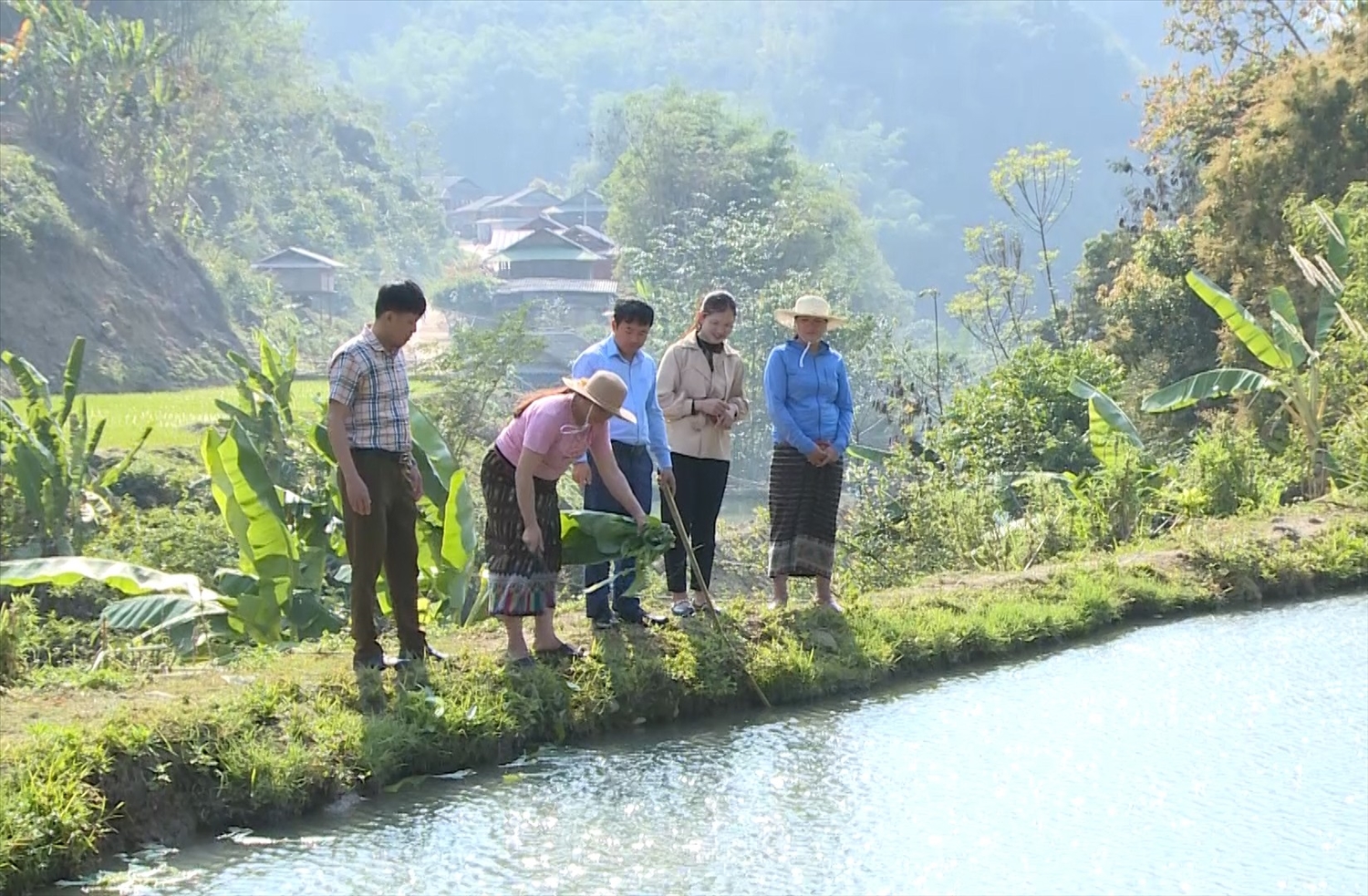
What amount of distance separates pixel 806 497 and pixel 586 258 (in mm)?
47842

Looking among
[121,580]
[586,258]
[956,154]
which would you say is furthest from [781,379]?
[956,154]

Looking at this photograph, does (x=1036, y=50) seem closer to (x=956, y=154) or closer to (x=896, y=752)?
(x=956, y=154)

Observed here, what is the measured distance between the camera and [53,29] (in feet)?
123

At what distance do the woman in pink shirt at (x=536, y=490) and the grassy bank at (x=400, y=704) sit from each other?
0.69 ft

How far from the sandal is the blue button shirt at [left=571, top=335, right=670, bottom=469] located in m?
0.88

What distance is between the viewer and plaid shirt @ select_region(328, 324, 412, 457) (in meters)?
5.38

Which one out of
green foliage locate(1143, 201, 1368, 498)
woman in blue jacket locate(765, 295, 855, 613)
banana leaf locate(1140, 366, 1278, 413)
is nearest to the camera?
woman in blue jacket locate(765, 295, 855, 613)

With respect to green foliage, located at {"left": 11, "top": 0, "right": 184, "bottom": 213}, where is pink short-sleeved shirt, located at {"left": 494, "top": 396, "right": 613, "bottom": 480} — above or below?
below

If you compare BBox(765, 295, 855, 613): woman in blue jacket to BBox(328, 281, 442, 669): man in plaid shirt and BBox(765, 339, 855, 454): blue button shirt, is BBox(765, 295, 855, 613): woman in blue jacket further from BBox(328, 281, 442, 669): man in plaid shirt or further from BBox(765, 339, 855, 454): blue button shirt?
BBox(328, 281, 442, 669): man in plaid shirt

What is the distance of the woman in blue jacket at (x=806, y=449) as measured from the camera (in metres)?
6.93

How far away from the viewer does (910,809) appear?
15.9 ft

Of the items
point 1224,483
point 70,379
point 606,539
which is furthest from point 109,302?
point 606,539

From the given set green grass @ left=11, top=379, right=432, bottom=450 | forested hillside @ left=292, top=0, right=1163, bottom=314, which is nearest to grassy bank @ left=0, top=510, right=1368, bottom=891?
green grass @ left=11, top=379, right=432, bottom=450

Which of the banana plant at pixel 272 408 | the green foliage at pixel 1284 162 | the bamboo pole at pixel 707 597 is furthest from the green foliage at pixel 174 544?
the green foliage at pixel 1284 162
